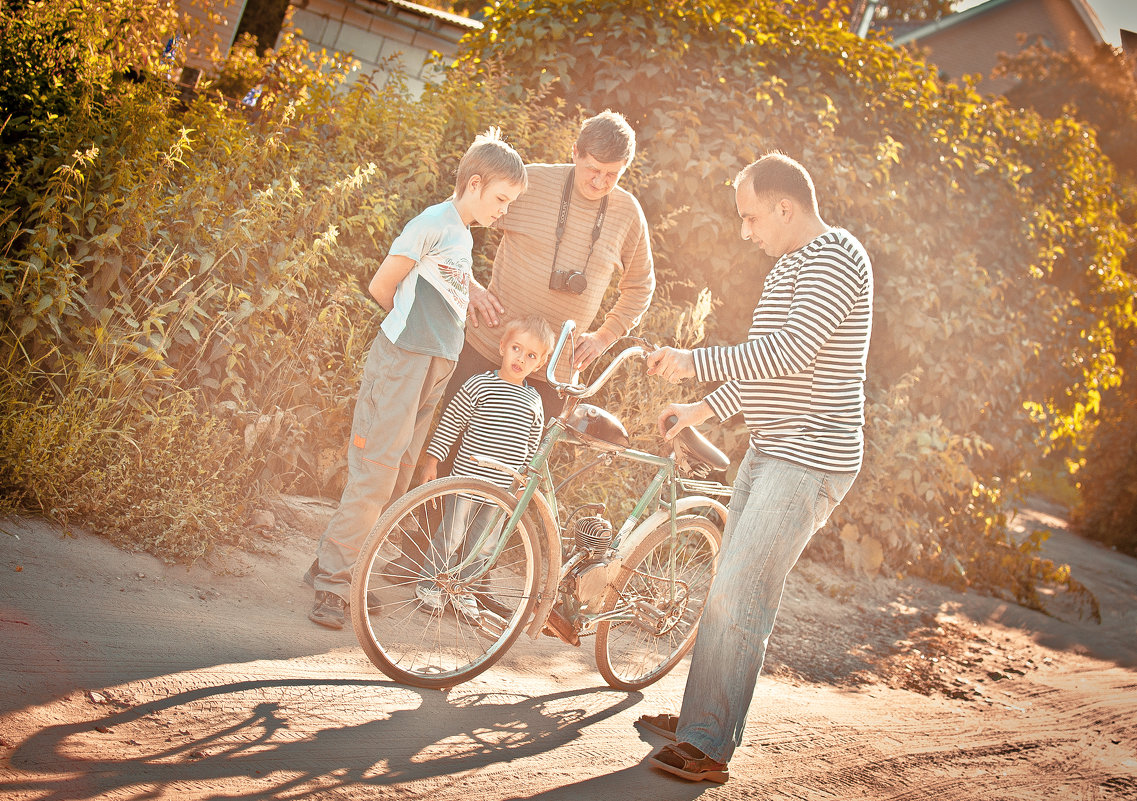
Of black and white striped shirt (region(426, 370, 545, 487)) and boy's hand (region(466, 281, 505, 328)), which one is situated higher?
boy's hand (region(466, 281, 505, 328))

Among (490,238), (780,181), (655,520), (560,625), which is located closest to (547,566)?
(560,625)

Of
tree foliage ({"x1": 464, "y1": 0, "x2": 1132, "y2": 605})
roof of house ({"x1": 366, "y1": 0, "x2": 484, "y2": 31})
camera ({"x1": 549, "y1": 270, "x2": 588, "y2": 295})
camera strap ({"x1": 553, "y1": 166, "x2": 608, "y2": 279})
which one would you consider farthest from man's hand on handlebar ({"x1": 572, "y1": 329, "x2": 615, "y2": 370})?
roof of house ({"x1": 366, "y1": 0, "x2": 484, "y2": 31})

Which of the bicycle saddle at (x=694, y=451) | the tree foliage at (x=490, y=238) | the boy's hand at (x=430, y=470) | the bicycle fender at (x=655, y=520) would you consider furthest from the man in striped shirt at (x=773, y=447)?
the tree foliage at (x=490, y=238)

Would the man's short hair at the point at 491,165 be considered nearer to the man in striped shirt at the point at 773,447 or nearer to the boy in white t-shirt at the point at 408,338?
the boy in white t-shirt at the point at 408,338

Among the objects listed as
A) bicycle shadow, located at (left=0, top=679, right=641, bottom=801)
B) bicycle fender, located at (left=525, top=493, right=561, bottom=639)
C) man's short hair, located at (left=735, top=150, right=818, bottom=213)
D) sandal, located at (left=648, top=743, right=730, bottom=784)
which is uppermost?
man's short hair, located at (left=735, top=150, right=818, bottom=213)

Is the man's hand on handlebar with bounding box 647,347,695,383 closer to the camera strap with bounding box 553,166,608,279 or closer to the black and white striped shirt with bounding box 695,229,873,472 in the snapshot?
the black and white striped shirt with bounding box 695,229,873,472

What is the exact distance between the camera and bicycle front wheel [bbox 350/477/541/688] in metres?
3.52

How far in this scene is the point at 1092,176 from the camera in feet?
31.9

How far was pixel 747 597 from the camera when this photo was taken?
334 centimetres

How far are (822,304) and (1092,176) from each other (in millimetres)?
8103

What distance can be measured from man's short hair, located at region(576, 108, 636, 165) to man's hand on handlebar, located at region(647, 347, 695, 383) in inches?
39.6

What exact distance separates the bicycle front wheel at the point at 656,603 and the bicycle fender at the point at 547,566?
14.2 inches

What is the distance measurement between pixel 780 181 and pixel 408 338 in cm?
150

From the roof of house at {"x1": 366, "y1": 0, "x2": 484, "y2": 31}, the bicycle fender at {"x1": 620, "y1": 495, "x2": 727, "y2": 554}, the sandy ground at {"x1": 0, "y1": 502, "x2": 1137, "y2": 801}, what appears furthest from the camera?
the roof of house at {"x1": 366, "y1": 0, "x2": 484, "y2": 31}
